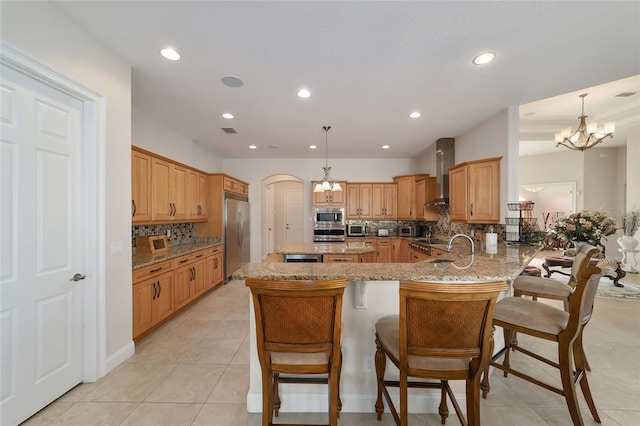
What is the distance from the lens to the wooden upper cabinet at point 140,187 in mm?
Result: 3078

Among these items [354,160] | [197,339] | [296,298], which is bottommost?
[197,339]

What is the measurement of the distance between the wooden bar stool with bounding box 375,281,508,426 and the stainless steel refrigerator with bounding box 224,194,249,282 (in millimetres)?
4396

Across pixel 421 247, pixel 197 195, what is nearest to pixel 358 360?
pixel 421 247

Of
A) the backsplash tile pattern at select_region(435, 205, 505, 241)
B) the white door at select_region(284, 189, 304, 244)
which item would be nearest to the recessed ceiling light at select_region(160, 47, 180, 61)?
the backsplash tile pattern at select_region(435, 205, 505, 241)

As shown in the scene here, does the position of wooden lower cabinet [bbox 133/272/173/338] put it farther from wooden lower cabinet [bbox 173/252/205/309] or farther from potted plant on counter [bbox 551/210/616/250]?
potted plant on counter [bbox 551/210/616/250]

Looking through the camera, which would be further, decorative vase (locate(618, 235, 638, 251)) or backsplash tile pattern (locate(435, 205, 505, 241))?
decorative vase (locate(618, 235, 638, 251))

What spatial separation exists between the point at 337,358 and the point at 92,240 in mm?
2219

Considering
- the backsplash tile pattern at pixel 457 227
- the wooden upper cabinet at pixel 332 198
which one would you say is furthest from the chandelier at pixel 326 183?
the backsplash tile pattern at pixel 457 227

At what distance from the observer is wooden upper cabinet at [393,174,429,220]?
6.07 metres

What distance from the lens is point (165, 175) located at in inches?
146

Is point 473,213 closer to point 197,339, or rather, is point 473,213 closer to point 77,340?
point 197,339

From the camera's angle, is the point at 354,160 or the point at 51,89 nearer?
the point at 51,89

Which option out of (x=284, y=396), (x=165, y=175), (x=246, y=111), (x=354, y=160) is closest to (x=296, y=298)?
(x=284, y=396)

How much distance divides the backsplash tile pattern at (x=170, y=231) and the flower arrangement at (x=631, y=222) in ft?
29.1
